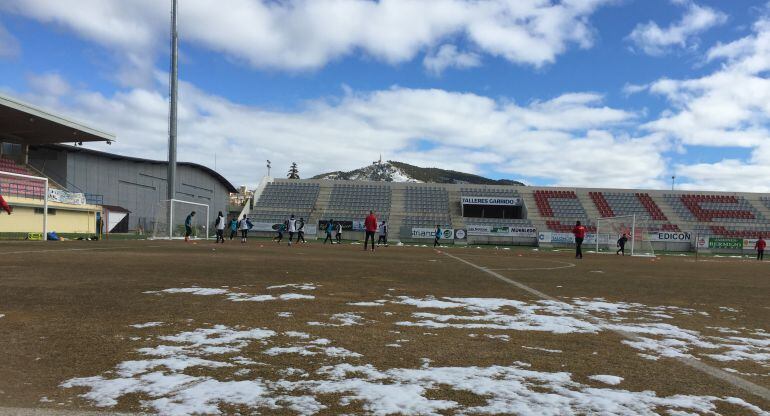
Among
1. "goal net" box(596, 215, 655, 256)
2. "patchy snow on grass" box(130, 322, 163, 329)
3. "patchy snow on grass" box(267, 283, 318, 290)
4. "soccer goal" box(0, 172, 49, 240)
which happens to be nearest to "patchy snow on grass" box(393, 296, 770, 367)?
"patchy snow on grass" box(267, 283, 318, 290)

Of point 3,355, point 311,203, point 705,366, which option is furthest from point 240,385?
point 311,203

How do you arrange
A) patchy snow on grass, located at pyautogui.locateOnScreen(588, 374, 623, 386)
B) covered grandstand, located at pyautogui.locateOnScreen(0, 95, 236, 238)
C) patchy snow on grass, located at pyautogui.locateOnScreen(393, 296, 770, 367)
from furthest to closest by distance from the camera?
covered grandstand, located at pyautogui.locateOnScreen(0, 95, 236, 238), patchy snow on grass, located at pyautogui.locateOnScreen(393, 296, 770, 367), patchy snow on grass, located at pyautogui.locateOnScreen(588, 374, 623, 386)

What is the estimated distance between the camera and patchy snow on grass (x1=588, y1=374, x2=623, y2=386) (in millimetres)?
3264

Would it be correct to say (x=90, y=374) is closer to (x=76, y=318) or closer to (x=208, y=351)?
(x=208, y=351)

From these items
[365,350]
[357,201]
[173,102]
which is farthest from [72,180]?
[365,350]

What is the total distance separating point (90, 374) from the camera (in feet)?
10.6

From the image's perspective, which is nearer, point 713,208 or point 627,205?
point 713,208

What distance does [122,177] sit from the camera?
50.6 meters

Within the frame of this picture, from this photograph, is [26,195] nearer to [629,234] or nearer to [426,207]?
[426,207]

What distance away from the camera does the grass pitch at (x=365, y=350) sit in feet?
9.43

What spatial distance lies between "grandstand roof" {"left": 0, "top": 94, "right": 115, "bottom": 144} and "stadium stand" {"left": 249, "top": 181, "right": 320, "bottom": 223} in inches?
577

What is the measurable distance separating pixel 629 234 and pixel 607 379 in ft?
106

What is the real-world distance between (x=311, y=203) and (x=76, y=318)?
1797 inches

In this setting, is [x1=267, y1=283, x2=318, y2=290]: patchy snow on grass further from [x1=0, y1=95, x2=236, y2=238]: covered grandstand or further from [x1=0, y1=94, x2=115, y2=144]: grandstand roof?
[x1=0, y1=94, x2=115, y2=144]: grandstand roof
